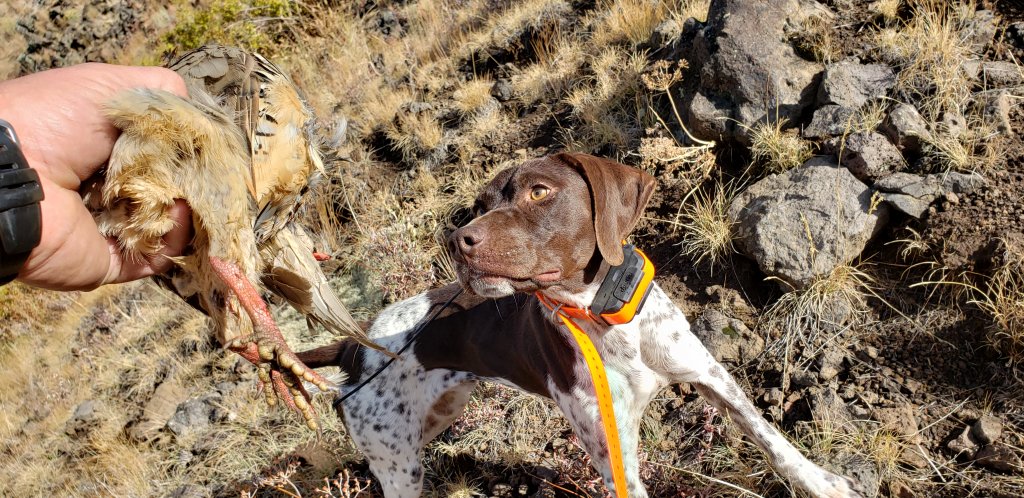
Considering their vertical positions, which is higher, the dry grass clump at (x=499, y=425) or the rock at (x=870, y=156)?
the rock at (x=870, y=156)

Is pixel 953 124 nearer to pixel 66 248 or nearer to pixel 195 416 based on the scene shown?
pixel 66 248

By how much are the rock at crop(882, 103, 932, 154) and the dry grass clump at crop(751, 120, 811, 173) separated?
1.54 ft

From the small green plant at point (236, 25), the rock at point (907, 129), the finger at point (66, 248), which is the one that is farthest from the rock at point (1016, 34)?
the small green plant at point (236, 25)

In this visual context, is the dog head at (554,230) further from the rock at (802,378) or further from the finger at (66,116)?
the rock at (802,378)

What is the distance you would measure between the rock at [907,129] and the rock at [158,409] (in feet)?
18.2

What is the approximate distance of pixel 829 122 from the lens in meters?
4.38

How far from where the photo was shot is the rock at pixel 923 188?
12.6 ft

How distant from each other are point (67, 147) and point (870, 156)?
153 inches

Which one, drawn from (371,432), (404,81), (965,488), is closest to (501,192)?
(371,432)

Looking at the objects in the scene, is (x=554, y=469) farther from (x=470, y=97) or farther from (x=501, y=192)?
(x=470, y=97)

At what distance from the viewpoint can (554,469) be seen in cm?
395

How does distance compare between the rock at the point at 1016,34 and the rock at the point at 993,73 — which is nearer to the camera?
the rock at the point at 993,73

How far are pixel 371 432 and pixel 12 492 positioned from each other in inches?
161

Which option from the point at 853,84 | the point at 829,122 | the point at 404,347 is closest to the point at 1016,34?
the point at 853,84
